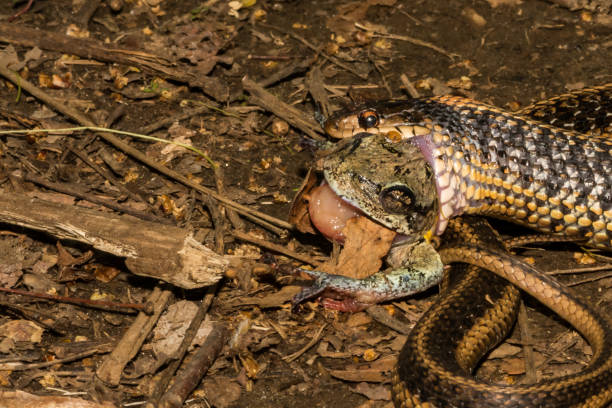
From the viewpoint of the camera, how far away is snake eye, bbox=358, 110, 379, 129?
5844mm

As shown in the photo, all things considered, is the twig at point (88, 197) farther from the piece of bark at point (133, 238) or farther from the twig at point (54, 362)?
the twig at point (54, 362)

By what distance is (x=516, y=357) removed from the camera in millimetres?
5531

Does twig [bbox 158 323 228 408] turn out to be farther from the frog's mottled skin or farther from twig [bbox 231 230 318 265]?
twig [bbox 231 230 318 265]

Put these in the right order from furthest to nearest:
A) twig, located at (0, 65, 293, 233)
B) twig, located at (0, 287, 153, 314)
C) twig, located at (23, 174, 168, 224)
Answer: twig, located at (0, 65, 293, 233)
twig, located at (23, 174, 168, 224)
twig, located at (0, 287, 153, 314)

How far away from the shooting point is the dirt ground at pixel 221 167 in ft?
17.1

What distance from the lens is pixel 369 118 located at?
5.84 m

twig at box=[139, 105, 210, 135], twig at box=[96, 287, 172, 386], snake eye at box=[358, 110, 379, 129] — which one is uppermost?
snake eye at box=[358, 110, 379, 129]

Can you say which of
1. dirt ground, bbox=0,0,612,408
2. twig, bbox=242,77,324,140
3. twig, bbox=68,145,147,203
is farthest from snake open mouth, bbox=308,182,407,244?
twig, bbox=68,145,147,203

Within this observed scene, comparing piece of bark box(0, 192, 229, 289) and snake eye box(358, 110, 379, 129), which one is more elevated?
snake eye box(358, 110, 379, 129)

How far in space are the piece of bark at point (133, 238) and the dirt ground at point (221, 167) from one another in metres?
0.02

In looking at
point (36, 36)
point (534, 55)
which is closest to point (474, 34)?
point (534, 55)

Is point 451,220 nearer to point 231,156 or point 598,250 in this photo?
point 598,250

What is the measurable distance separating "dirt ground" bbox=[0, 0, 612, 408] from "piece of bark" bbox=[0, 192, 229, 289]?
19mm

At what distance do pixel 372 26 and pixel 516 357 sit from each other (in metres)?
4.19
